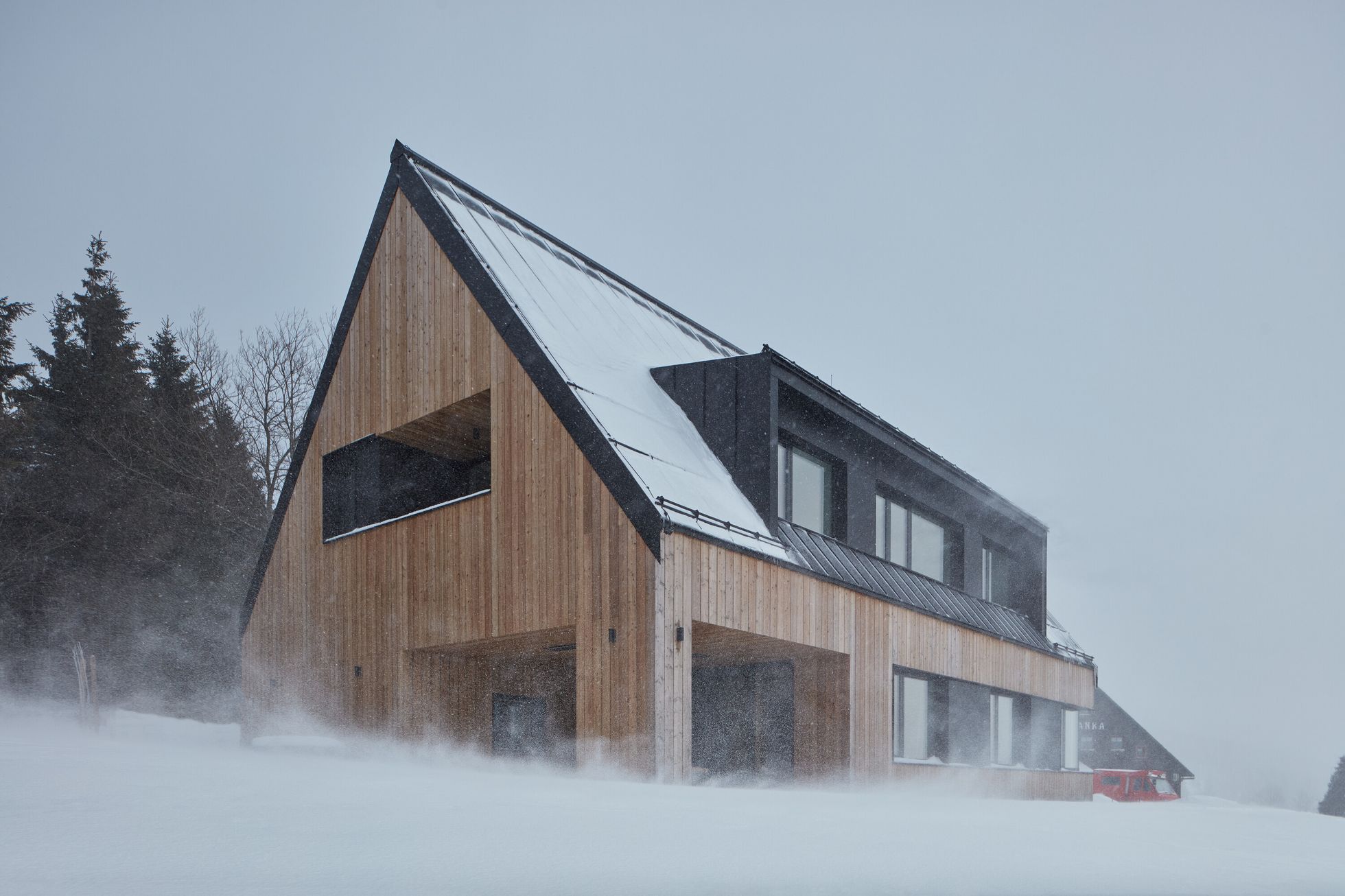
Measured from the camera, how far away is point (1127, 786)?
2822cm

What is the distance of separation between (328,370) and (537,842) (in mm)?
10812

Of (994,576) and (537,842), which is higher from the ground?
(994,576)

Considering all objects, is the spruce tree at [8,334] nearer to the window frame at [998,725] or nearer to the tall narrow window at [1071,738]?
the window frame at [998,725]

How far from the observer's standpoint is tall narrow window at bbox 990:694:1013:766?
1803 cm

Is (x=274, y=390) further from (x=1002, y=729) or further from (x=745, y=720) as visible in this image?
(x=1002, y=729)

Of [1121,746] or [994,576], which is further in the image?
[1121,746]

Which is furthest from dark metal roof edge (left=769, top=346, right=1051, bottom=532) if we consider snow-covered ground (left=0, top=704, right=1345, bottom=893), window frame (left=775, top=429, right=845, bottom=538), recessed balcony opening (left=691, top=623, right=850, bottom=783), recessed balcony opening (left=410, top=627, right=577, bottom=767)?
snow-covered ground (left=0, top=704, right=1345, bottom=893)

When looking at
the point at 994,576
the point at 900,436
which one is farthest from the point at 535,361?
the point at 994,576

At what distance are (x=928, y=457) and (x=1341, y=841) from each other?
8.99m

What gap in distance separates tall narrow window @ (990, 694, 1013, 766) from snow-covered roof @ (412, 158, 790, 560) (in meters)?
7.49

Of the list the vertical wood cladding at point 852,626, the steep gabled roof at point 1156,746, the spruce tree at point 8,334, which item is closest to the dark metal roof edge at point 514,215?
the vertical wood cladding at point 852,626

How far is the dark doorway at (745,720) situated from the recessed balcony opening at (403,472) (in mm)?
3847

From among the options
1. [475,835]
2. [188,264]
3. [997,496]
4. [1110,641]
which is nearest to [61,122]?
[188,264]

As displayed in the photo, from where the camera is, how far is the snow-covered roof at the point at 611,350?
36.7ft
